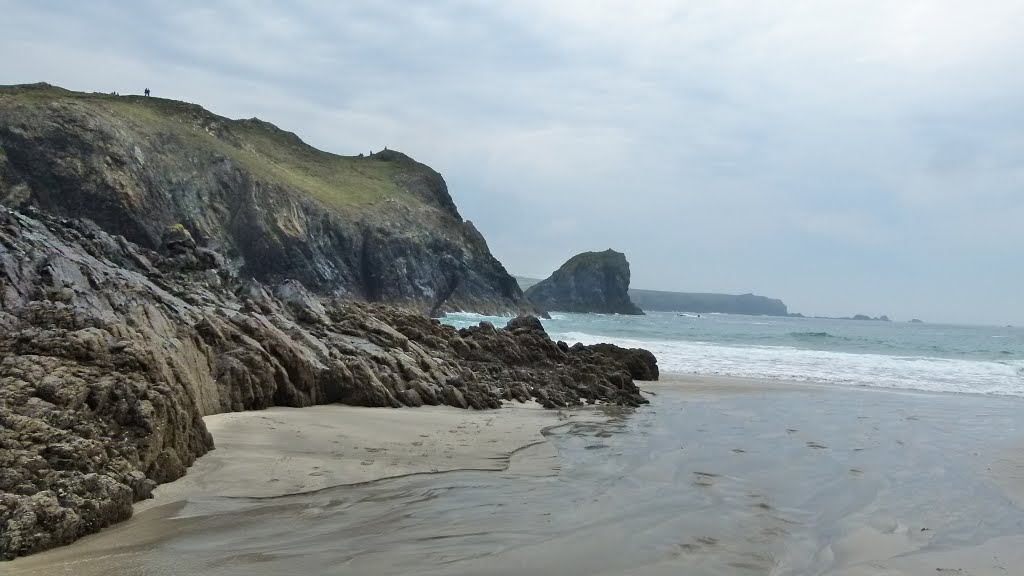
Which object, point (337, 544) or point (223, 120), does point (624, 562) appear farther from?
point (223, 120)

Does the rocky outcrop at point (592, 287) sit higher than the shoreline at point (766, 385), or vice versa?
the rocky outcrop at point (592, 287)

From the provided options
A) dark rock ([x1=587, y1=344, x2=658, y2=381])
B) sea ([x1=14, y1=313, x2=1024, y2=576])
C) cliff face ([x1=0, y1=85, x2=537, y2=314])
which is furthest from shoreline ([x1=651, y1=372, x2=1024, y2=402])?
cliff face ([x1=0, y1=85, x2=537, y2=314])

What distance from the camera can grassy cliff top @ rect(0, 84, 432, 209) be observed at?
47.3m

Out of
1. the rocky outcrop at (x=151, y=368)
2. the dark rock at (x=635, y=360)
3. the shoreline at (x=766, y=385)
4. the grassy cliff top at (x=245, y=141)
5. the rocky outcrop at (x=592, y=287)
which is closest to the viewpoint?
the rocky outcrop at (x=151, y=368)

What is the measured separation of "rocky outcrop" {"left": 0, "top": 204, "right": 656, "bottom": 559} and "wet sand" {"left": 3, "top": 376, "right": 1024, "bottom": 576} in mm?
333

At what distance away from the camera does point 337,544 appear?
166 inches

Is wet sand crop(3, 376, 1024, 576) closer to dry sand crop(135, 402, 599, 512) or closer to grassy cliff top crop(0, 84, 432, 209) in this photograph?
dry sand crop(135, 402, 599, 512)

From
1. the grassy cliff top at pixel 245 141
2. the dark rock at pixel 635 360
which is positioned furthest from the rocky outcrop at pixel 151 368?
the grassy cliff top at pixel 245 141

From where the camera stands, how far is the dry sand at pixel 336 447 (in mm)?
5438

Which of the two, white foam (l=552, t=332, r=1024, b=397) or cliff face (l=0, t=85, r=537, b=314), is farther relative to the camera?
cliff face (l=0, t=85, r=537, b=314)

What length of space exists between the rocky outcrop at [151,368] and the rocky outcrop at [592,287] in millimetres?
104533

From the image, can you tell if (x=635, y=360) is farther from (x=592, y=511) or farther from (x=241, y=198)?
(x=241, y=198)

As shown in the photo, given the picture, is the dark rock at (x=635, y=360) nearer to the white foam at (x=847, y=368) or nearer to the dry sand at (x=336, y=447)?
the white foam at (x=847, y=368)

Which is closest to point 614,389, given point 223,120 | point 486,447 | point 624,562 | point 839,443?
point 839,443
